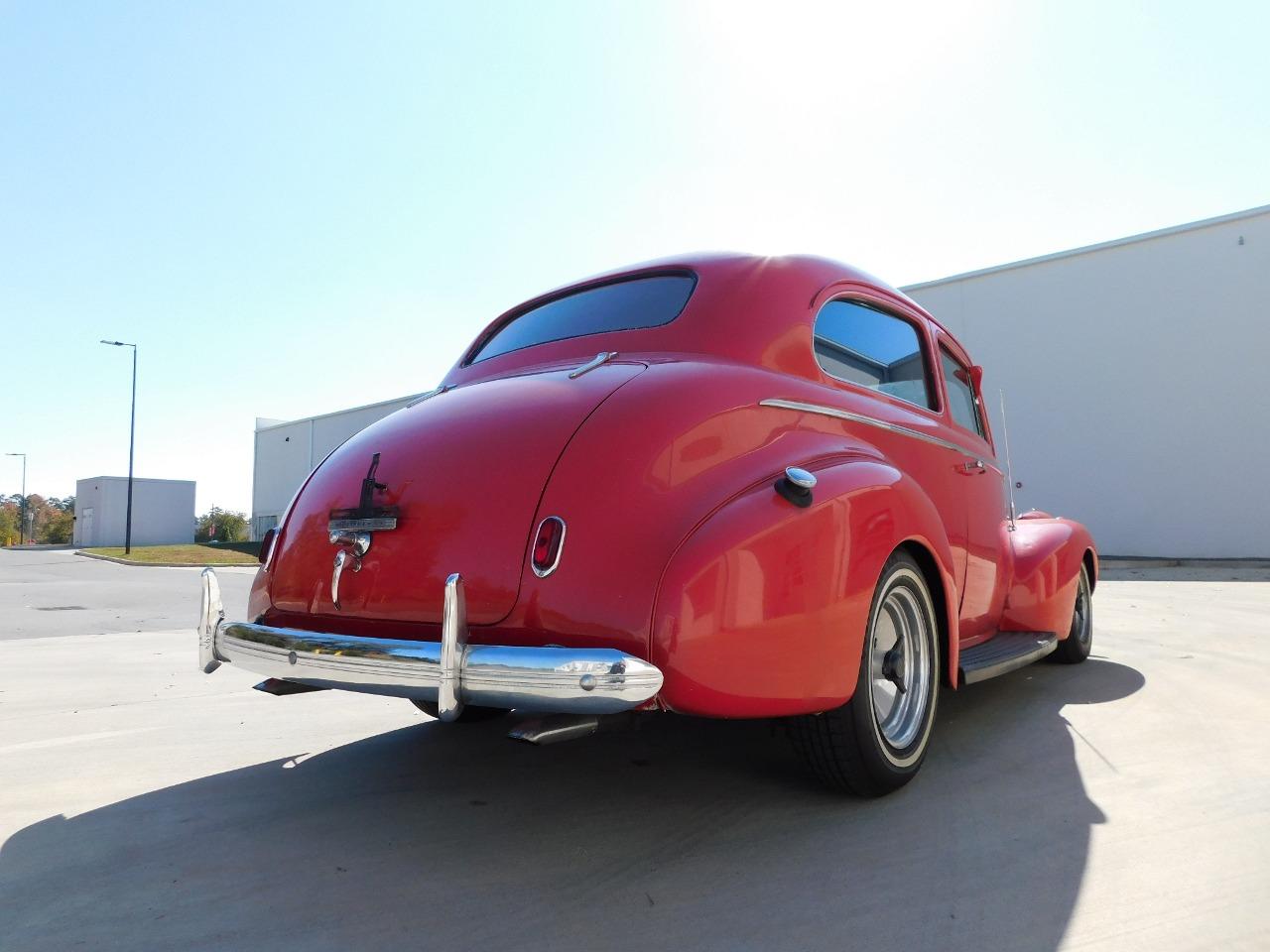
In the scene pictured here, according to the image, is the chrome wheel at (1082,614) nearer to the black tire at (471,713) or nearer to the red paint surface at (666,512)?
the red paint surface at (666,512)

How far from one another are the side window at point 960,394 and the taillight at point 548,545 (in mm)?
2456

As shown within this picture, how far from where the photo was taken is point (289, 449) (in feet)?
142

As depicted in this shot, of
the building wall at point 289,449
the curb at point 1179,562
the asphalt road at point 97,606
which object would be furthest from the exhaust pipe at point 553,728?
the building wall at point 289,449

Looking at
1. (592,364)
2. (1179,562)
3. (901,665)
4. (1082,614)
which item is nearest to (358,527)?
(592,364)

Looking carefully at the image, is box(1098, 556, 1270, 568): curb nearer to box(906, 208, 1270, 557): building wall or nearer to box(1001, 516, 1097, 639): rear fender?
box(906, 208, 1270, 557): building wall

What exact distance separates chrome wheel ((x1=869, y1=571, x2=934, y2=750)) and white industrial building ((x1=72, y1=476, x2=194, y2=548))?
5566 centimetres

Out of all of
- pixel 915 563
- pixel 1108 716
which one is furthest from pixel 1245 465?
pixel 915 563

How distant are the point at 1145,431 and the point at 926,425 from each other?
17.2 meters

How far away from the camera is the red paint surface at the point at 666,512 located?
201 centimetres

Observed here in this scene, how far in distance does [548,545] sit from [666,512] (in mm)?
312

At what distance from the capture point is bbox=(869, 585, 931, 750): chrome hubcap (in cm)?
271

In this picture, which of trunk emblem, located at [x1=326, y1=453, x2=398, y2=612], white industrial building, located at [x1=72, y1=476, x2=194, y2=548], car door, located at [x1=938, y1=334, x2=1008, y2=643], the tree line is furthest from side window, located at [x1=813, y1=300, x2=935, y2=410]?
the tree line

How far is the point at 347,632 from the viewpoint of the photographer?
2.39m

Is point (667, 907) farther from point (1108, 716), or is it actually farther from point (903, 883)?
point (1108, 716)
